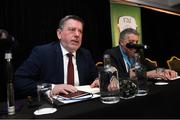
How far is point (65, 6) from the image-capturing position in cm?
340

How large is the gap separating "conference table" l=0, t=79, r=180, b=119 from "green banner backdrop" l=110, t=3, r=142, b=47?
9.62ft

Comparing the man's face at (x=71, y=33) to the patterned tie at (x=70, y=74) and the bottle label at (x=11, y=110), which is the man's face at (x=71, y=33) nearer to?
the patterned tie at (x=70, y=74)

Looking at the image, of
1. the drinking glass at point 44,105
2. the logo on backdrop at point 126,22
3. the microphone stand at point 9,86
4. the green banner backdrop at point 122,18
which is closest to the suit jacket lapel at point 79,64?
the drinking glass at point 44,105

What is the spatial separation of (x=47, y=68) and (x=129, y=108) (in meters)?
0.80

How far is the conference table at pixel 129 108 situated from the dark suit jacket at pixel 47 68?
352 millimetres

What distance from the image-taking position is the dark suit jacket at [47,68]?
A: 1.54 m

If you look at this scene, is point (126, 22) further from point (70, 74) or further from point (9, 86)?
point (9, 86)

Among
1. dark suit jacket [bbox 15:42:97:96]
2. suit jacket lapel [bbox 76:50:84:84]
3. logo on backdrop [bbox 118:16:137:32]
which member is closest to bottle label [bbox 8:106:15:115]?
dark suit jacket [bbox 15:42:97:96]

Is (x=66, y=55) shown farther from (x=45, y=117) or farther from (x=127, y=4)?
(x=127, y=4)

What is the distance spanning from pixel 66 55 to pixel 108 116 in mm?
821

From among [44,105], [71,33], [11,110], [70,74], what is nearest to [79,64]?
[70,74]

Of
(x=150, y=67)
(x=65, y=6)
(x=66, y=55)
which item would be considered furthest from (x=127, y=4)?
(x=66, y=55)

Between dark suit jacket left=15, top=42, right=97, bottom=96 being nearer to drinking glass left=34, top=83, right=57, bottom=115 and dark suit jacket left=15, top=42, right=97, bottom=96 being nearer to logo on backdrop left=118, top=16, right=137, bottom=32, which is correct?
drinking glass left=34, top=83, right=57, bottom=115

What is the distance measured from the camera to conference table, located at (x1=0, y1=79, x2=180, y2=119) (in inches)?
38.9
